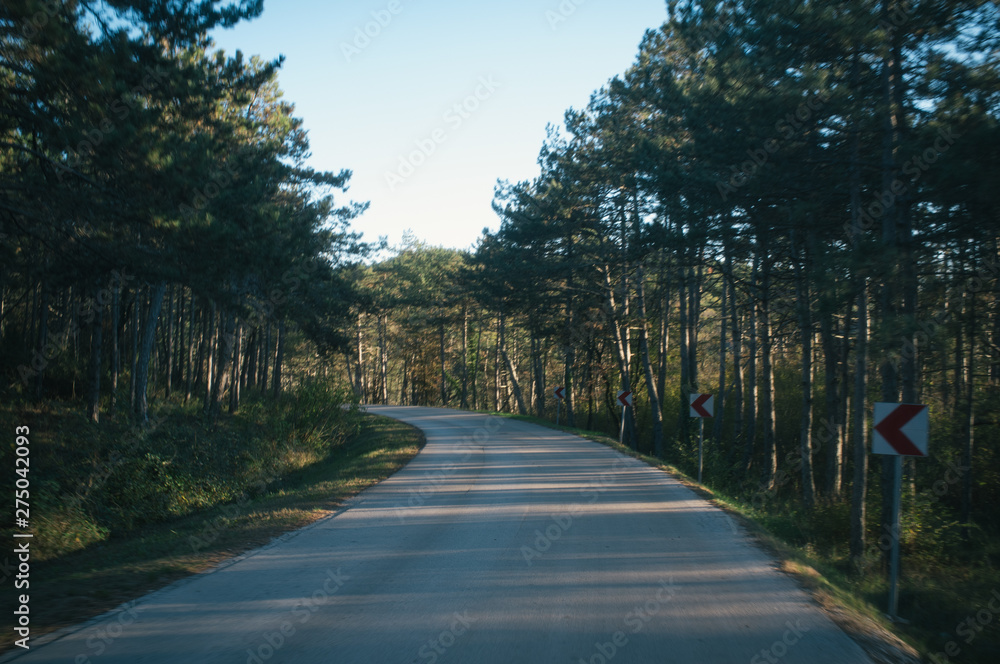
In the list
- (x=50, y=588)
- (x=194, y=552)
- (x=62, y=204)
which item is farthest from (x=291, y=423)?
(x=50, y=588)

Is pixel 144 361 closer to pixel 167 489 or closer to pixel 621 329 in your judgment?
pixel 167 489

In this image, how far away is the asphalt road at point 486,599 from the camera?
5.02m

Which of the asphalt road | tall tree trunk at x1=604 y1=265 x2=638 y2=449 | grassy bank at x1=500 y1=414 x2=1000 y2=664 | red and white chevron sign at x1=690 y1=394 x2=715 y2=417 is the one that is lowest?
grassy bank at x1=500 y1=414 x2=1000 y2=664

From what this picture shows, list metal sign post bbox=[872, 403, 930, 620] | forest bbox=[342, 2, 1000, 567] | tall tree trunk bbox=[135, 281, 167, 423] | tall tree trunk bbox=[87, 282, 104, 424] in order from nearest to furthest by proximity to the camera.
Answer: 1. metal sign post bbox=[872, 403, 930, 620]
2. forest bbox=[342, 2, 1000, 567]
3. tall tree trunk bbox=[87, 282, 104, 424]
4. tall tree trunk bbox=[135, 281, 167, 423]

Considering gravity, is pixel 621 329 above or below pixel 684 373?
above

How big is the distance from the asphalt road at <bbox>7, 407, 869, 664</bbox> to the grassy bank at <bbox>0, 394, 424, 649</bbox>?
64cm

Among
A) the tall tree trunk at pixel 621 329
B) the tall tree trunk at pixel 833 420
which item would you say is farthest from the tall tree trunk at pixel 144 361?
the tall tree trunk at pixel 833 420

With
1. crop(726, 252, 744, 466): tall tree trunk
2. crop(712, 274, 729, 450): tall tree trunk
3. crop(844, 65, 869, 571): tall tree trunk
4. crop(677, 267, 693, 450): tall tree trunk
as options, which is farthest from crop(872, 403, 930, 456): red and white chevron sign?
crop(677, 267, 693, 450): tall tree trunk

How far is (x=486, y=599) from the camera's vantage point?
6305 millimetres

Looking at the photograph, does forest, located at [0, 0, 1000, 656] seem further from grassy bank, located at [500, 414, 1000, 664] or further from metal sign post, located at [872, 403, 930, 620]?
metal sign post, located at [872, 403, 930, 620]

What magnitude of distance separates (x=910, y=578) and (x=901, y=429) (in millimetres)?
5816

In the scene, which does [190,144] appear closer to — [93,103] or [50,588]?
[93,103]

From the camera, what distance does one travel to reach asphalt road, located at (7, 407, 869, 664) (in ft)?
16.5

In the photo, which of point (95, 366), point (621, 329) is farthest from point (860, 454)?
point (95, 366)
